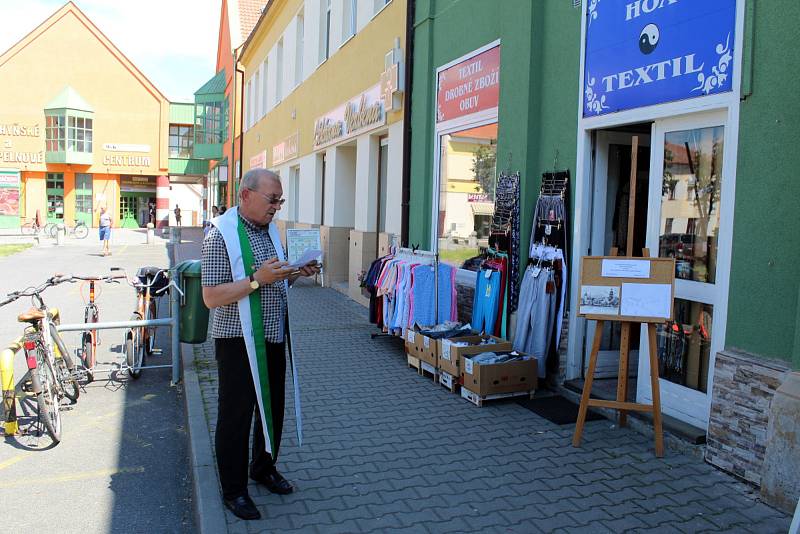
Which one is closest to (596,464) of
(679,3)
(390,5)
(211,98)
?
(679,3)

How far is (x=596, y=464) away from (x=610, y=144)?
9.71 feet

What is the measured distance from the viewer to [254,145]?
26.9m

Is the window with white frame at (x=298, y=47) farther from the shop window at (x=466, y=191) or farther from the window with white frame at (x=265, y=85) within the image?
the shop window at (x=466, y=191)

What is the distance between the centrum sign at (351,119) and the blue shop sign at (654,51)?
5443 millimetres

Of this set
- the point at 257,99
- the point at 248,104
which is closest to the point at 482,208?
the point at 257,99

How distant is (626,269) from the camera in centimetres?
467

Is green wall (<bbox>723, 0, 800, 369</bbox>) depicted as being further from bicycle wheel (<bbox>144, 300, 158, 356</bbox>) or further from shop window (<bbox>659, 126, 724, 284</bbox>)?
bicycle wheel (<bbox>144, 300, 158, 356</bbox>)

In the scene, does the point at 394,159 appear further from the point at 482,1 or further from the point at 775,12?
the point at 775,12

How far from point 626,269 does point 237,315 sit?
105 inches

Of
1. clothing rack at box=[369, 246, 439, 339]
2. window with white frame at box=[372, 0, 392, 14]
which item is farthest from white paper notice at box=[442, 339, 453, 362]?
window with white frame at box=[372, 0, 392, 14]

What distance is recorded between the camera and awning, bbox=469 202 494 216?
26.3 ft

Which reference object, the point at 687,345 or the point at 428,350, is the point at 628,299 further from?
the point at 428,350

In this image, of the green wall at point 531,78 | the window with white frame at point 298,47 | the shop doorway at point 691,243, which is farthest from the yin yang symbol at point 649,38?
the window with white frame at point 298,47

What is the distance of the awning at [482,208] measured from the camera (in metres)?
8.03
